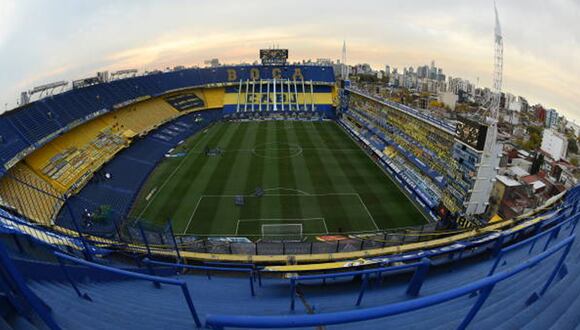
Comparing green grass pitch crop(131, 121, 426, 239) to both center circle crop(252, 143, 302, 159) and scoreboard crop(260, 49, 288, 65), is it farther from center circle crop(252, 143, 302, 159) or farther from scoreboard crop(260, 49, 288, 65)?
scoreboard crop(260, 49, 288, 65)

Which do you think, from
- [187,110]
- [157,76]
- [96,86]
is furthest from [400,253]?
[157,76]

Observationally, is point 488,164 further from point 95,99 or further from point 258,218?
point 95,99


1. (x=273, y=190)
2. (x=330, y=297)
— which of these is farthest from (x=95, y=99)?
(x=330, y=297)

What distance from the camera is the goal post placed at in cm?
1909

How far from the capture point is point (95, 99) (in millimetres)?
34000

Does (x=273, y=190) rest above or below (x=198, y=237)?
below

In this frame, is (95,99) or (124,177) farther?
(95,99)

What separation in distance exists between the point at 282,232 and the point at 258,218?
2.44m

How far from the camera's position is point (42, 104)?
27.5 metres

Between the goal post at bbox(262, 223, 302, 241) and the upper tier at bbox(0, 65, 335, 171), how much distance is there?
17530 millimetres

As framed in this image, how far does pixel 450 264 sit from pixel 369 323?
18.7 feet

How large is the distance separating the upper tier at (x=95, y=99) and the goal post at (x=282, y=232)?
17.5 metres

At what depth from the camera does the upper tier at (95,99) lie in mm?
22219

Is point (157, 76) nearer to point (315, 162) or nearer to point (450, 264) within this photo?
point (315, 162)
